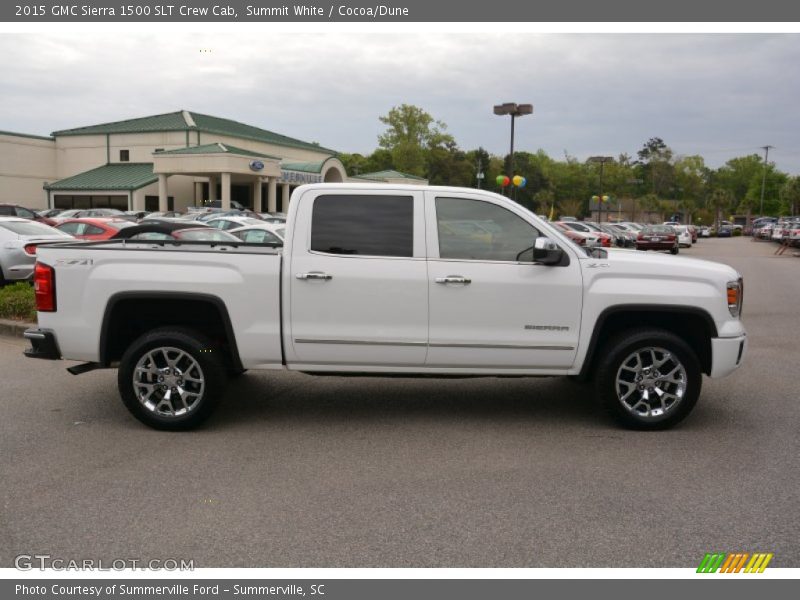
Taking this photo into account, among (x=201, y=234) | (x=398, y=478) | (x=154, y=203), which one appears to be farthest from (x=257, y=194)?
(x=398, y=478)

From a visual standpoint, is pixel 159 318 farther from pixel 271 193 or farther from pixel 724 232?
pixel 724 232

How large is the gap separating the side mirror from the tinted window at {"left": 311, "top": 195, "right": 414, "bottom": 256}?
1.00 m

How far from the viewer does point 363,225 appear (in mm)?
6055

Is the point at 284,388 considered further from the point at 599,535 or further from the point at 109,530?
the point at 599,535

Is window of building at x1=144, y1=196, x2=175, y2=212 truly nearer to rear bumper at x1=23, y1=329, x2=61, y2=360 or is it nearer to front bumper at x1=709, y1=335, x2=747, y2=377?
rear bumper at x1=23, y1=329, x2=61, y2=360

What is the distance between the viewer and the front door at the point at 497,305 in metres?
5.91

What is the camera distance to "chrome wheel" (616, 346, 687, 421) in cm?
603

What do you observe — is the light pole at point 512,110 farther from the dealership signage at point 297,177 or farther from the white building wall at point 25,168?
the white building wall at point 25,168

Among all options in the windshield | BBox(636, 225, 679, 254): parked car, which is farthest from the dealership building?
the windshield

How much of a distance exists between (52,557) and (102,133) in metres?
66.7

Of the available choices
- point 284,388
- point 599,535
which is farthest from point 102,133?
point 599,535

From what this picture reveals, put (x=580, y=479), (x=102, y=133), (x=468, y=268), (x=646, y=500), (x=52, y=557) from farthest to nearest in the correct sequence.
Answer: (x=102, y=133) → (x=468, y=268) → (x=580, y=479) → (x=646, y=500) → (x=52, y=557)

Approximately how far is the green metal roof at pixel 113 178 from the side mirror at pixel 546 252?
55106 mm

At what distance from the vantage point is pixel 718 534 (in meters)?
4.14
